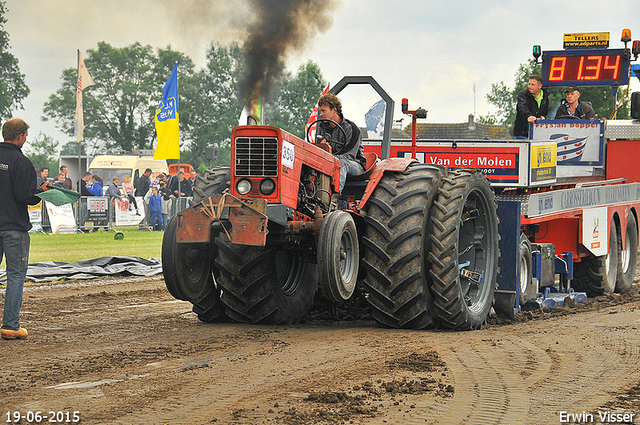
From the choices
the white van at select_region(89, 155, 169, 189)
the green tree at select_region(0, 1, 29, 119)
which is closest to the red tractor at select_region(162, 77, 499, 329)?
the white van at select_region(89, 155, 169, 189)

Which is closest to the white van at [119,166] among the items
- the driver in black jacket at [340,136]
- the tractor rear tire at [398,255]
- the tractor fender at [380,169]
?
the driver in black jacket at [340,136]

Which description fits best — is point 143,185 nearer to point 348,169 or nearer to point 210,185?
point 210,185

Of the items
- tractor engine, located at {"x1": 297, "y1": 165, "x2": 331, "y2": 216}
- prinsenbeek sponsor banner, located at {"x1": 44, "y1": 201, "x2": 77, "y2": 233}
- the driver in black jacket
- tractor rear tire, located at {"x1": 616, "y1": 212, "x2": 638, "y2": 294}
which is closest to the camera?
tractor engine, located at {"x1": 297, "y1": 165, "x2": 331, "y2": 216}

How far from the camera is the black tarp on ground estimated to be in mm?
12375

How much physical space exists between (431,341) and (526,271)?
3.04 meters

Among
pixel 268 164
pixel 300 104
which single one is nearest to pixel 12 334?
pixel 268 164

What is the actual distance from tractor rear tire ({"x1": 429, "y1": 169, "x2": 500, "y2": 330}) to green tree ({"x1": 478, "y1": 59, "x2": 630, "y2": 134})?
5.20 meters

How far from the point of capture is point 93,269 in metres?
13.0

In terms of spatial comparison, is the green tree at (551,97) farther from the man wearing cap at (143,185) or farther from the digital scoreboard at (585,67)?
the man wearing cap at (143,185)

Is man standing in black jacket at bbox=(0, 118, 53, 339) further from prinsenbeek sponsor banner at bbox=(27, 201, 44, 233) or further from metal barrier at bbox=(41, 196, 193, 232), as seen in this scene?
metal barrier at bbox=(41, 196, 193, 232)

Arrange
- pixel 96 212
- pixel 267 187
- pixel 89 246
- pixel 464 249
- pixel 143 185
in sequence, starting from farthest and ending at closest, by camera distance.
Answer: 1. pixel 143 185
2. pixel 96 212
3. pixel 89 246
4. pixel 464 249
5. pixel 267 187

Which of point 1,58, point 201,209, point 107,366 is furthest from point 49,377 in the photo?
point 1,58

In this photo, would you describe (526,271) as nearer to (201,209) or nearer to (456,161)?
(456,161)

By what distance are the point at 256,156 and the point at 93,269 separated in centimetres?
711
